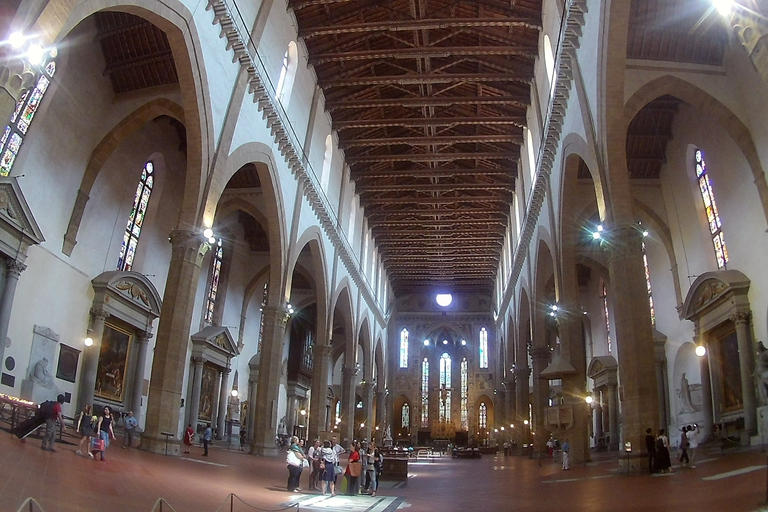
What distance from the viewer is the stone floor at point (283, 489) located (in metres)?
7.72

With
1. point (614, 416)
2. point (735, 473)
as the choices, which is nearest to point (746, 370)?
point (735, 473)

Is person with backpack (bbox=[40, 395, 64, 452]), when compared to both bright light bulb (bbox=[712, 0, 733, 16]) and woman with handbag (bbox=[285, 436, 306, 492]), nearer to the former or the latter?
woman with handbag (bbox=[285, 436, 306, 492])

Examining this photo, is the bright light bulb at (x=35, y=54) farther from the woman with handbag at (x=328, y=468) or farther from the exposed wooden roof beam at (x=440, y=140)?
the exposed wooden roof beam at (x=440, y=140)

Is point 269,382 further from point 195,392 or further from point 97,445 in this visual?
point 97,445

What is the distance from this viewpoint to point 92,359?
62.5 feet

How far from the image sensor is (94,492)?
26.4ft

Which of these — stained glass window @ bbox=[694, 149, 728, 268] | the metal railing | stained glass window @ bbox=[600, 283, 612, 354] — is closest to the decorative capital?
the metal railing

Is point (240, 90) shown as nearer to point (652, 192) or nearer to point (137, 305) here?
point (137, 305)

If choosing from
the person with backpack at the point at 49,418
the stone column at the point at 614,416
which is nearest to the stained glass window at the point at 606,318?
the stone column at the point at 614,416

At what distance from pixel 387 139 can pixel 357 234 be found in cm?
735

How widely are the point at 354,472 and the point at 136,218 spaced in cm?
1340

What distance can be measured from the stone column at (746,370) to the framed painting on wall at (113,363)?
761 inches

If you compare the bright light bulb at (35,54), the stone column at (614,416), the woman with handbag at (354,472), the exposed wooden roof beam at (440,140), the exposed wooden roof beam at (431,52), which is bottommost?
the woman with handbag at (354,472)

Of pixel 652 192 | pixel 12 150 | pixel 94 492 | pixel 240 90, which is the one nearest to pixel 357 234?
pixel 652 192
